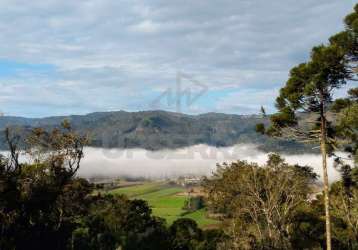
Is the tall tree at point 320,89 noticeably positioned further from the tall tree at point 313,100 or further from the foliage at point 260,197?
the foliage at point 260,197

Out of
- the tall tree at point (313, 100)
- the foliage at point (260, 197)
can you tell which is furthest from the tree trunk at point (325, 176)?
the foliage at point (260, 197)

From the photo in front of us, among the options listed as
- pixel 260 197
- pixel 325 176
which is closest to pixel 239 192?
pixel 260 197

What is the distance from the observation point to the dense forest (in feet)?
95.2

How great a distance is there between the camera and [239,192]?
56094mm

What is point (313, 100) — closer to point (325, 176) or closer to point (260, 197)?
point (325, 176)

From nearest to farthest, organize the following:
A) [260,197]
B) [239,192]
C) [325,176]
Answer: [325,176] → [260,197] → [239,192]

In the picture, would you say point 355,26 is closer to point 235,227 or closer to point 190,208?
point 235,227

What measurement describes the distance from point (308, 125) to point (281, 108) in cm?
273

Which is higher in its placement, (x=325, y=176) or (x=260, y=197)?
(x=325, y=176)

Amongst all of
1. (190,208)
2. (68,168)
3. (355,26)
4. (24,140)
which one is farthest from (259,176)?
(190,208)

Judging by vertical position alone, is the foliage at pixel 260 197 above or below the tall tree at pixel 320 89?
below

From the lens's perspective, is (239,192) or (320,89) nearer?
(320,89)

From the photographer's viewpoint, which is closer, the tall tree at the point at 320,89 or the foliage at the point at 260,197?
the tall tree at the point at 320,89

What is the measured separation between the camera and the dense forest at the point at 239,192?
1143 inches
